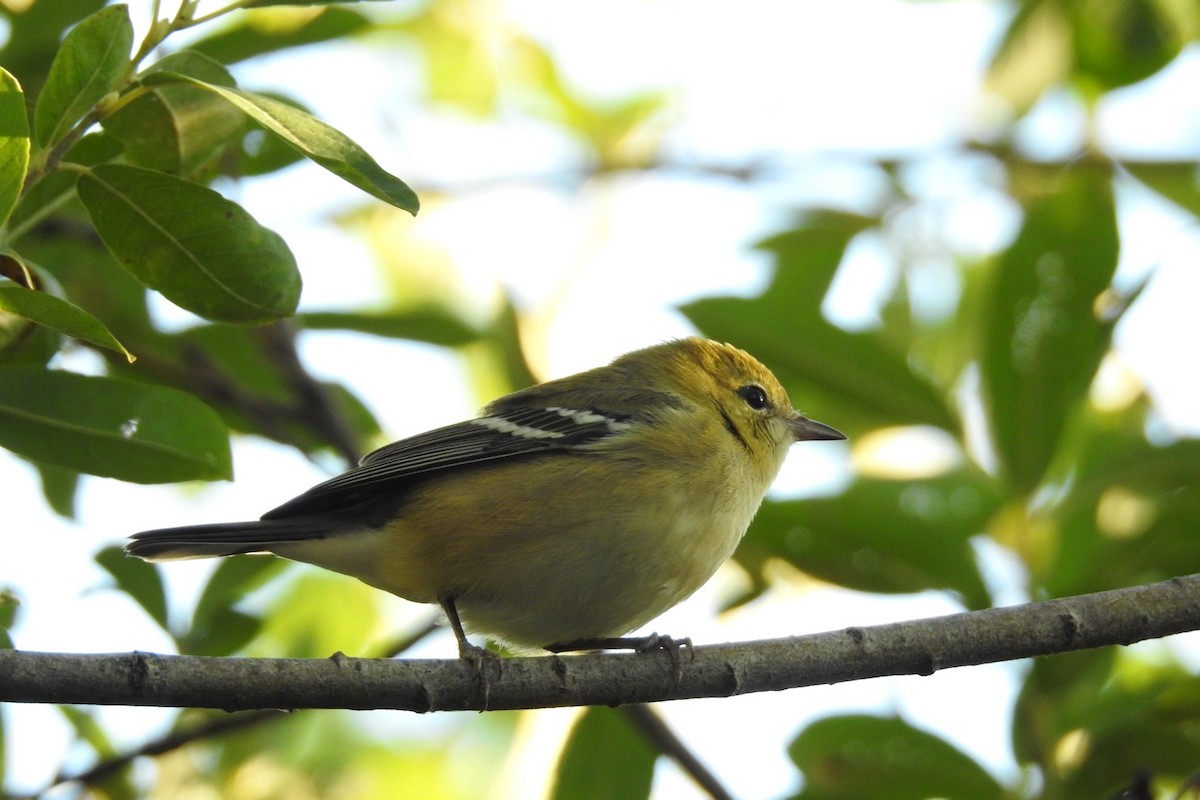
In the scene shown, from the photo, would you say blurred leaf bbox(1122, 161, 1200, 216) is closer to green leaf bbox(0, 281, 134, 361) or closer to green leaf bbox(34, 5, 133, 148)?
green leaf bbox(34, 5, 133, 148)

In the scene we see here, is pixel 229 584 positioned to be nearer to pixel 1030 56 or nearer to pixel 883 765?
pixel 883 765

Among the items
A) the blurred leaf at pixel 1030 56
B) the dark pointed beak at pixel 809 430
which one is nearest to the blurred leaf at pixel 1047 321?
the blurred leaf at pixel 1030 56

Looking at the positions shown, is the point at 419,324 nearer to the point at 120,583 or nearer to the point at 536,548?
the point at 536,548

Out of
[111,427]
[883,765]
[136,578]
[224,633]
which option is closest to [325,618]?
[224,633]

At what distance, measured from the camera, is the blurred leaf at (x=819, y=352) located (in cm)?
453

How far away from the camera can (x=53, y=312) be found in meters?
2.58

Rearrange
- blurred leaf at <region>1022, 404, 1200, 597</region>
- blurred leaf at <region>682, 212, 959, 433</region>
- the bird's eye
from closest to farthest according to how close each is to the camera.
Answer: blurred leaf at <region>1022, 404, 1200, 597</region> → blurred leaf at <region>682, 212, 959, 433</region> → the bird's eye

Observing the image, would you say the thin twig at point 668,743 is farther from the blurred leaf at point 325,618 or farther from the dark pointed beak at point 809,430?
the dark pointed beak at point 809,430

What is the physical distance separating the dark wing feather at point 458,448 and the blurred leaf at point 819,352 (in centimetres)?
76

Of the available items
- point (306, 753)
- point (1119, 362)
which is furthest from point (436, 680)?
point (1119, 362)

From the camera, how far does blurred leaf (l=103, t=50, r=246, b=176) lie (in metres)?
3.12

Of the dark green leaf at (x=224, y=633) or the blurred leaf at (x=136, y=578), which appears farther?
the dark green leaf at (x=224, y=633)

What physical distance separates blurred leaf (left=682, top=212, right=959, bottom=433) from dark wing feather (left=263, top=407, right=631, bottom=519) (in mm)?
756

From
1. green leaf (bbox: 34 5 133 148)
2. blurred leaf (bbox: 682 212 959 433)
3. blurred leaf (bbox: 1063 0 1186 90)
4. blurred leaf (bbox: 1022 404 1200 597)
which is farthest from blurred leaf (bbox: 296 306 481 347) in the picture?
blurred leaf (bbox: 1063 0 1186 90)
